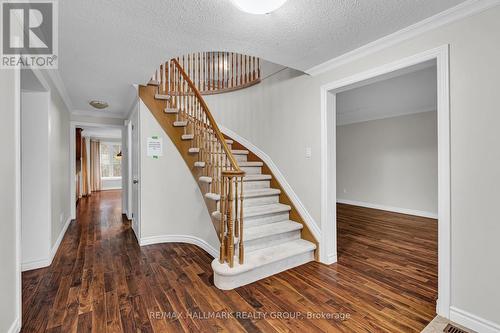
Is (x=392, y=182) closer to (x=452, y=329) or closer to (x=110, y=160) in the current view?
(x=452, y=329)

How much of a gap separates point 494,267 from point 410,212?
164 inches

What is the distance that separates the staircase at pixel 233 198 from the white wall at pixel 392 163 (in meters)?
3.66

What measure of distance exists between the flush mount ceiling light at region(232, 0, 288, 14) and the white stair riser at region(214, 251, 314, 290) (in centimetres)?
217

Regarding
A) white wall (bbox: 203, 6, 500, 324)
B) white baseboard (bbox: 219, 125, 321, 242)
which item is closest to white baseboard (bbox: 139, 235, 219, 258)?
white baseboard (bbox: 219, 125, 321, 242)

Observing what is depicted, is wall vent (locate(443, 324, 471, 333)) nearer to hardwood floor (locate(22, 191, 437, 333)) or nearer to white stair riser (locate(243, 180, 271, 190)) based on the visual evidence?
hardwood floor (locate(22, 191, 437, 333))

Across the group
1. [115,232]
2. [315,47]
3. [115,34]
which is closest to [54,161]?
[115,232]

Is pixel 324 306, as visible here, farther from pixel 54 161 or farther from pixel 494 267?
pixel 54 161

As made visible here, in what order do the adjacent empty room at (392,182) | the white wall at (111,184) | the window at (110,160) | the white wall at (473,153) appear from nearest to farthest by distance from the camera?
the white wall at (473,153) → the adjacent empty room at (392,182) → the white wall at (111,184) → the window at (110,160)

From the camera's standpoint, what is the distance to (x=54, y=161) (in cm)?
305

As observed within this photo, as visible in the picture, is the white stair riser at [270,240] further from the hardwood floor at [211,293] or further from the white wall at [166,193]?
the white wall at [166,193]

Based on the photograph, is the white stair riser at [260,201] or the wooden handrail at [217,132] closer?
the wooden handrail at [217,132]

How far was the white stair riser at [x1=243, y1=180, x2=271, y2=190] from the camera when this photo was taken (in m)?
3.42

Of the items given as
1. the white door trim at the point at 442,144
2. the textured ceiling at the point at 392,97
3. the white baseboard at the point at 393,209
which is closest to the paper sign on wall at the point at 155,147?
the white door trim at the point at 442,144

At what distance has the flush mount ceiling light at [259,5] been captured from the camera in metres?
1.46
